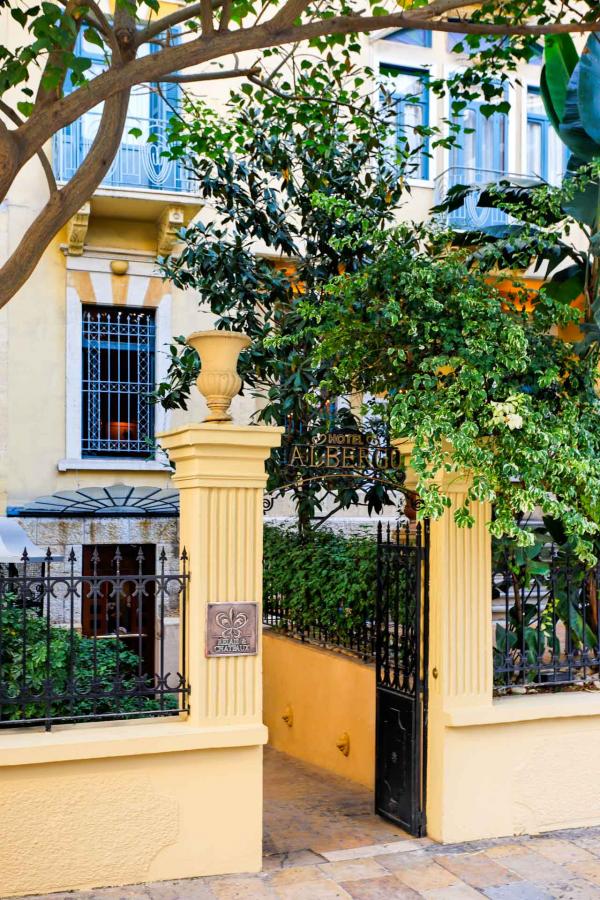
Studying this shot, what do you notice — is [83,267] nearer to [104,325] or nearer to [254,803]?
[104,325]

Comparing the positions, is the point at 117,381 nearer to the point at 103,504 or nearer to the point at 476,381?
the point at 103,504

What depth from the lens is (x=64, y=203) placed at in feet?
22.9

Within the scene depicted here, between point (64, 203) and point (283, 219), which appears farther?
point (283, 219)

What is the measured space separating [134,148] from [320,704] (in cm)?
855

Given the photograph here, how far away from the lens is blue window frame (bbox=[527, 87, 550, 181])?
679 inches

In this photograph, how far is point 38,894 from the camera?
635 centimetres

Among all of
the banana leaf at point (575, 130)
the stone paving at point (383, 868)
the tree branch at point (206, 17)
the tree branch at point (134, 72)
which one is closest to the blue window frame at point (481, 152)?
the banana leaf at point (575, 130)

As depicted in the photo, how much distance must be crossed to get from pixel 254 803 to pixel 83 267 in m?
9.63

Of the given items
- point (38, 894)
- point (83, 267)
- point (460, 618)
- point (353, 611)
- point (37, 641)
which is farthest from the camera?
point (83, 267)

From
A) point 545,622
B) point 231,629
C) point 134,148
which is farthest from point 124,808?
point 134,148

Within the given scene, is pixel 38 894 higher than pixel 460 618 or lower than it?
lower

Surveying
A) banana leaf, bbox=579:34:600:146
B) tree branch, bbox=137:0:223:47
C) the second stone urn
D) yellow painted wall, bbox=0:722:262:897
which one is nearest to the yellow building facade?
yellow painted wall, bbox=0:722:262:897

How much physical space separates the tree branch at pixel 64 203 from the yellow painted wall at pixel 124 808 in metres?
2.88

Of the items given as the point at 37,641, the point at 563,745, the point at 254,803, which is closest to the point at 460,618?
the point at 563,745
